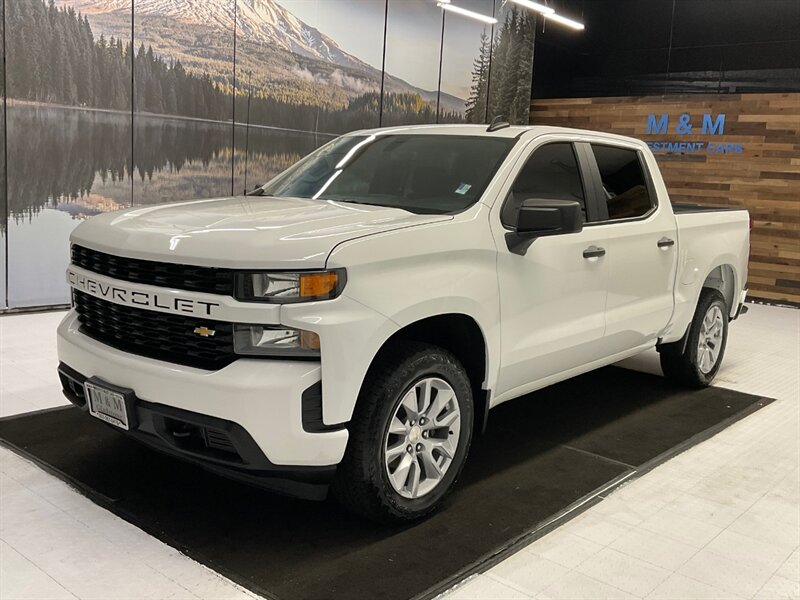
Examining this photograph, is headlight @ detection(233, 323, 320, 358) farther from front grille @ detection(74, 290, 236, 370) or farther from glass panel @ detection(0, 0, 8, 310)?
glass panel @ detection(0, 0, 8, 310)

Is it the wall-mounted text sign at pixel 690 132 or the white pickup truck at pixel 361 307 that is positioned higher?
the wall-mounted text sign at pixel 690 132

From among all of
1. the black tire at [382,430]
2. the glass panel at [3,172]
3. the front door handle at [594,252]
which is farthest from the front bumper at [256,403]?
the glass panel at [3,172]

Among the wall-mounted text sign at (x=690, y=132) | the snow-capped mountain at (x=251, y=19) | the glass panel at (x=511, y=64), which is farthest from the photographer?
the glass panel at (x=511, y=64)

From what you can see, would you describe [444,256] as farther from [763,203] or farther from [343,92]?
[763,203]

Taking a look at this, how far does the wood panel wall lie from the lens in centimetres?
976

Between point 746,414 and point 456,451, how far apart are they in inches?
101

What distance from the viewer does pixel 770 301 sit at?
9953mm

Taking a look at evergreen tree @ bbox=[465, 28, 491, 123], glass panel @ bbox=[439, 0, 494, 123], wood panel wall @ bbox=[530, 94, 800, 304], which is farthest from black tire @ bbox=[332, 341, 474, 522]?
evergreen tree @ bbox=[465, 28, 491, 123]

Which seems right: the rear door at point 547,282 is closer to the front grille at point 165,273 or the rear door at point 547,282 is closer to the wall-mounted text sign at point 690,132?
the front grille at point 165,273

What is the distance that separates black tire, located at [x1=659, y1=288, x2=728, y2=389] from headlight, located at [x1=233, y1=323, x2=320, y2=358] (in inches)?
132

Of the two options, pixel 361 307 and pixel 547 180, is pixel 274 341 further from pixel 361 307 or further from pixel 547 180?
pixel 547 180

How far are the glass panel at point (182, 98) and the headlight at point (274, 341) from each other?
223 inches

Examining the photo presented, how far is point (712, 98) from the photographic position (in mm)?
10430

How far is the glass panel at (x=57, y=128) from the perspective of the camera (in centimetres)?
658
